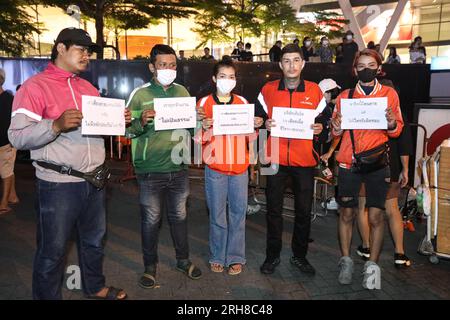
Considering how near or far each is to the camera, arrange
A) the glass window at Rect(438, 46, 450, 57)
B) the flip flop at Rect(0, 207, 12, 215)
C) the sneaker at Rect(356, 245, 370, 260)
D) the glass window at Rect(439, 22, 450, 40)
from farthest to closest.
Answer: the glass window at Rect(439, 22, 450, 40) → the glass window at Rect(438, 46, 450, 57) → the flip flop at Rect(0, 207, 12, 215) → the sneaker at Rect(356, 245, 370, 260)

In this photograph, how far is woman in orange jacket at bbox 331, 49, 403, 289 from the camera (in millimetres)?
3904

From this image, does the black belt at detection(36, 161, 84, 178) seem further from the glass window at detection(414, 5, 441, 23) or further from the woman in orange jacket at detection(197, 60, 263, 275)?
the glass window at detection(414, 5, 441, 23)

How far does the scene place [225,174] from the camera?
4164 millimetres

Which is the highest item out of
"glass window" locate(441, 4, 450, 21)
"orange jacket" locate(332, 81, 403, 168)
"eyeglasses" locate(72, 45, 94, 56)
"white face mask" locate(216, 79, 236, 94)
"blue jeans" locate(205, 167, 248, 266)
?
"glass window" locate(441, 4, 450, 21)

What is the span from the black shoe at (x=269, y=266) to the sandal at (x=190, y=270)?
0.67 meters

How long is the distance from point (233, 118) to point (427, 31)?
102ft

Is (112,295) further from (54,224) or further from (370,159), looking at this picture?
(370,159)

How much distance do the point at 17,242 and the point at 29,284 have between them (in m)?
1.41

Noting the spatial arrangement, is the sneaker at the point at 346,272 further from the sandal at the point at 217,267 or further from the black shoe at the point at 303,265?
the sandal at the point at 217,267

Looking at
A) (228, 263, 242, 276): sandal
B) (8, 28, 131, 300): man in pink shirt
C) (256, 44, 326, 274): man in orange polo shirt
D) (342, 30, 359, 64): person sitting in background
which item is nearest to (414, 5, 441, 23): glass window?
(342, 30, 359, 64): person sitting in background

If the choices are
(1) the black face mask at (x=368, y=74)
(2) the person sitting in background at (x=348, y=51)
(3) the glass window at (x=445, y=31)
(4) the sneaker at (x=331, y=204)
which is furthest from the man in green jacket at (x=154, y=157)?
(3) the glass window at (x=445, y=31)

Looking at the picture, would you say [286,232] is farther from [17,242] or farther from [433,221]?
[17,242]

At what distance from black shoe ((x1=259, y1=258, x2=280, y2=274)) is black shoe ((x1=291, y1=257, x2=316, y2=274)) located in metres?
0.20

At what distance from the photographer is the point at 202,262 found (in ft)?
15.7
